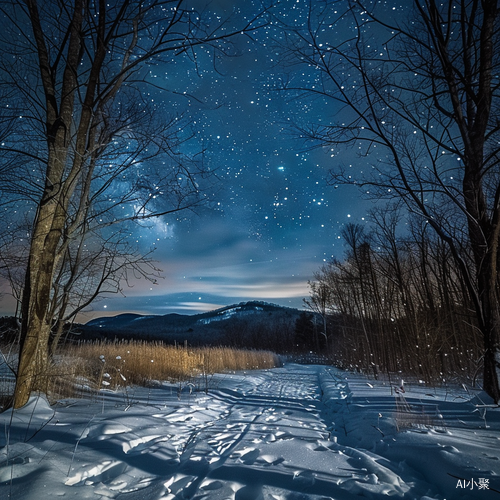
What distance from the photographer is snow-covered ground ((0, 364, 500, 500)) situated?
1.70 meters

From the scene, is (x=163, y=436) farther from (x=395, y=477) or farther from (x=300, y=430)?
(x=395, y=477)

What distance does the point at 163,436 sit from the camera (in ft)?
9.40

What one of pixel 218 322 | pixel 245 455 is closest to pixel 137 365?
pixel 245 455

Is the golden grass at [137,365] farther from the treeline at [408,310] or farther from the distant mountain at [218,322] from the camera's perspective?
the distant mountain at [218,322]

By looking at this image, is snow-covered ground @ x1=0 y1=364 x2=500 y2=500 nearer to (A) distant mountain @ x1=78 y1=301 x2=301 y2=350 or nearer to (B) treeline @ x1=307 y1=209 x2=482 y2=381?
(B) treeline @ x1=307 y1=209 x2=482 y2=381

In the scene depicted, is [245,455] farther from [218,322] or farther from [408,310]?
[218,322]

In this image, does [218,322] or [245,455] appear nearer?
[245,455]

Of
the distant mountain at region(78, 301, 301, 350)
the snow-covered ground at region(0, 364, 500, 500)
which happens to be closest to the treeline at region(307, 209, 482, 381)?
the snow-covered ground at region(0, 364, 500, 500)

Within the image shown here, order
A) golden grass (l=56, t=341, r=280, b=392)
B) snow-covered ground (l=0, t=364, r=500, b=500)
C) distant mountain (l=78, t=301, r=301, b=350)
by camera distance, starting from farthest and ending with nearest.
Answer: distant mountain (l=78, t=301, r=301, b=350) < golden grass (l=56, t=341, r=280, b=392) < snow-covered ground (l=0, t=364, r=500, b=500)

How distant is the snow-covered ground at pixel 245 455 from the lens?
5.59 feet

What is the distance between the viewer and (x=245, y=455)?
234 cm

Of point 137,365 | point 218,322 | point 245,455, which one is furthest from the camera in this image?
point 218,322

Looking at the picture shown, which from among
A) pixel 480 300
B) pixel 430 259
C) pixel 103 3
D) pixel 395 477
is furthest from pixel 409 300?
pixel 103 3

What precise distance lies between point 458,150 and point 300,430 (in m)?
4.06
